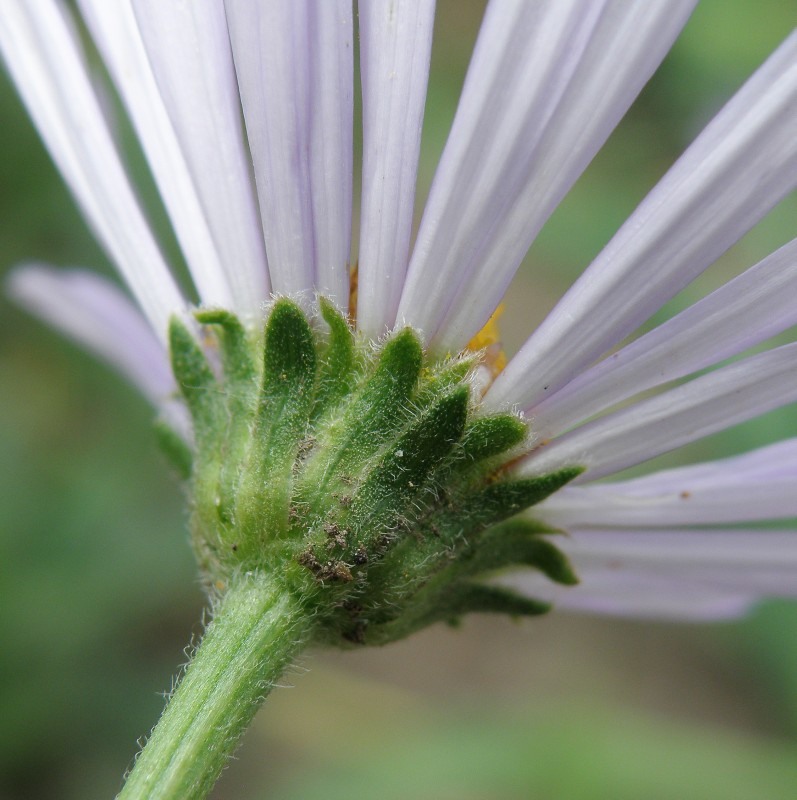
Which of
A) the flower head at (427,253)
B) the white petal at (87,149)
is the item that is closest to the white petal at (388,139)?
the flower head at (427,253)

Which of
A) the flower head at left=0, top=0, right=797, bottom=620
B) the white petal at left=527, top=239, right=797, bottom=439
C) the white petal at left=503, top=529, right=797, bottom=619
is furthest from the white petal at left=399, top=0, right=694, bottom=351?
the white petal at left=503, top=529, right=797, bottom=619

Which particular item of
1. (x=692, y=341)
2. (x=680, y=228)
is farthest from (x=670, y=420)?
(x=680, y=228)

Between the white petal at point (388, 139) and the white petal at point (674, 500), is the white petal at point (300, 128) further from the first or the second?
the white petal at point (674, 500)

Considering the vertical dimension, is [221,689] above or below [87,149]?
below

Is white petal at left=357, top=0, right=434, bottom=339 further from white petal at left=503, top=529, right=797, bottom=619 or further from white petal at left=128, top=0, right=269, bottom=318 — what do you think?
white petal at left=503, top=529, right=797, bottom=619

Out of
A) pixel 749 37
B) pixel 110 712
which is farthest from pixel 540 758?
pixel 749 37

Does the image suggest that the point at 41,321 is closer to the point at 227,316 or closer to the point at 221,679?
the point at 227,316

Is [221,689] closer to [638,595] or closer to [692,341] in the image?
[692,341]
